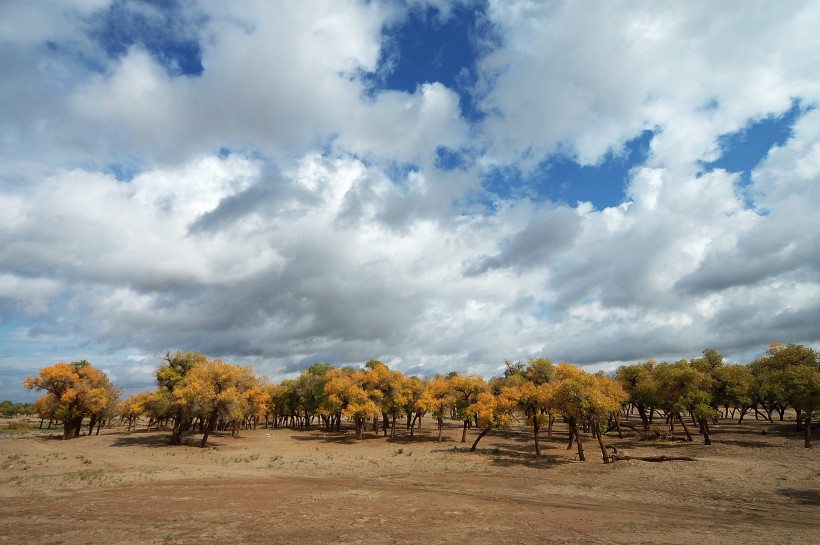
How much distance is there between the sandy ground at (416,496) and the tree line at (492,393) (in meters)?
5.04

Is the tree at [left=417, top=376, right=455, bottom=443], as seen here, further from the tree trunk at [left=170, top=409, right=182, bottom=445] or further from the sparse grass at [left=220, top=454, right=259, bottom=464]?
the tree trunk at [left=170, top=409, right=182, bottom=445]

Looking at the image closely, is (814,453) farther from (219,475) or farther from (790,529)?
(219,475)

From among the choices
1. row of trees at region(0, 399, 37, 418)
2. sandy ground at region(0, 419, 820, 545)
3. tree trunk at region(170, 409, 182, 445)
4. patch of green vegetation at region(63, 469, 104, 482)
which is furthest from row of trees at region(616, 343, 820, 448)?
row of trees at region(0, 399, 37, 418)

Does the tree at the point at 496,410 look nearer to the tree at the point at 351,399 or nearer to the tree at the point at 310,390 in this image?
the tree at the point at 351,399

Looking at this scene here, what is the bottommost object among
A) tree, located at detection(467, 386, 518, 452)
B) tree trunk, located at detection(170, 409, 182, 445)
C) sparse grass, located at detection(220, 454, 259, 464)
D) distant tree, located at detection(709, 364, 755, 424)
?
sparse grass, located at detection(220, 454, 259, 464)

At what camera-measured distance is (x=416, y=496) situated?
1099 inches

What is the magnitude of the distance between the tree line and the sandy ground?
5.04 metres

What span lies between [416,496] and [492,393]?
40820mm

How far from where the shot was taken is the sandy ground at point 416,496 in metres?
19.5

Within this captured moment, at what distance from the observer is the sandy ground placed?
767 inches

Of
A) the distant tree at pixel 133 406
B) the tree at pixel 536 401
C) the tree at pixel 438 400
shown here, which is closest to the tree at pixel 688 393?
the tree at pixel 536 401

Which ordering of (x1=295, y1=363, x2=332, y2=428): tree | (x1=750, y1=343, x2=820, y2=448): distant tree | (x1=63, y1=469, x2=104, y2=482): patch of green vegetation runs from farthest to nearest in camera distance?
(x1=295, y1=363, x2=332, y2=428): tree → (x1=750, y1=343, x2=820, y2=448): distant tree → (x1=63, y1=469, x2=104, y2=482): patch of green vegetation

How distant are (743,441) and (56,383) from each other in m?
98.5

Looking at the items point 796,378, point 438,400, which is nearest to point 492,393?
point 438,400
